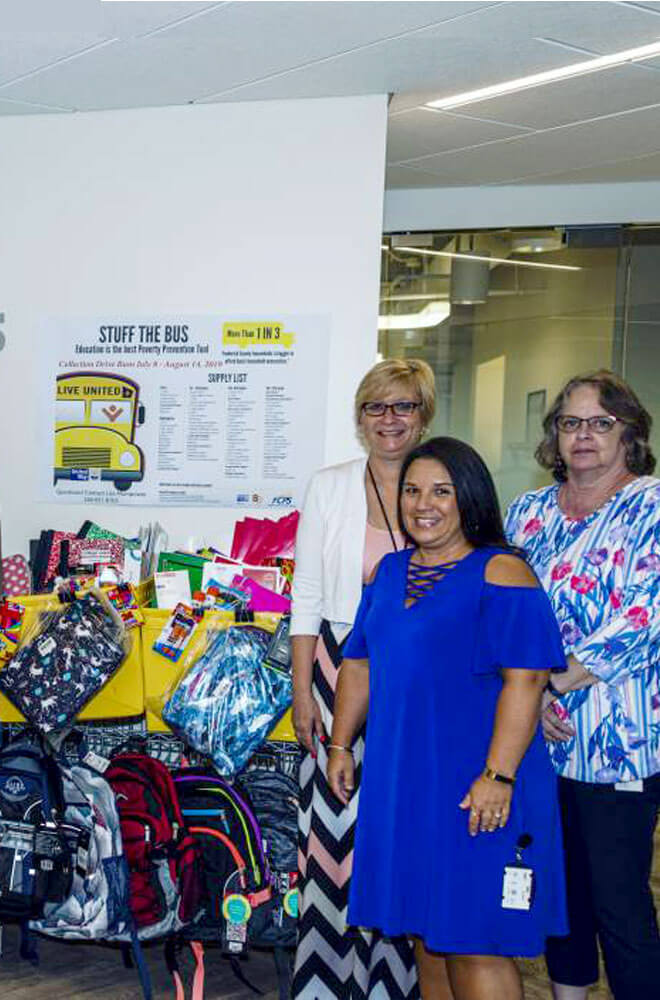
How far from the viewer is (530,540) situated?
270 cm

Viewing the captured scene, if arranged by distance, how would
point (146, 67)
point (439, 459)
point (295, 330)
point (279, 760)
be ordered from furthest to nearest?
1. point (295, 330)
2. point (146, 67)
3. point (279, 760)
4. point (439, 459)

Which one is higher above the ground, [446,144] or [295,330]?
[446,144]

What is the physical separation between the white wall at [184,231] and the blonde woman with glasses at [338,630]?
136 cm

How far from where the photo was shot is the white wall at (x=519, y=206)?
586cm

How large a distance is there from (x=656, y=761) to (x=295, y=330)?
7.90 feet

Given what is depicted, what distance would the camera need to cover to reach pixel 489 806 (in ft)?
7.43

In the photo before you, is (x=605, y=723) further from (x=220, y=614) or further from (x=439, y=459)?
(x=220, y=614)

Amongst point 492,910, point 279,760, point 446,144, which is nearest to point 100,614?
point 279,760

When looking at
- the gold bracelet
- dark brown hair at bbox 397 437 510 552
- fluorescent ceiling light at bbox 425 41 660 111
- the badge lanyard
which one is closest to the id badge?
the gold bracelet

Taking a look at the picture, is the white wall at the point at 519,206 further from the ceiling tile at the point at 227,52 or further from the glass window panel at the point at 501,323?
the ceiling tile at the point at 227,52

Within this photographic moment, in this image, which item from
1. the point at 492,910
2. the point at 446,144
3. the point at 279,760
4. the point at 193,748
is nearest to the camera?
the point at 492,910

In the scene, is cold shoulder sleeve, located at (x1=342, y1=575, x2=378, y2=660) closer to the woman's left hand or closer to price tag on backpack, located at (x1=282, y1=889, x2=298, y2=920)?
the woman's left hand

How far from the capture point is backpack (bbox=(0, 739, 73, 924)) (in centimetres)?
321

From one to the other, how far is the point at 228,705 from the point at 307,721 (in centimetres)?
31
